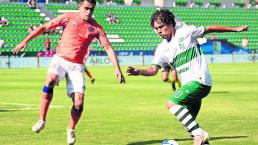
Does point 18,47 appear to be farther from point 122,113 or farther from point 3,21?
point 3,21

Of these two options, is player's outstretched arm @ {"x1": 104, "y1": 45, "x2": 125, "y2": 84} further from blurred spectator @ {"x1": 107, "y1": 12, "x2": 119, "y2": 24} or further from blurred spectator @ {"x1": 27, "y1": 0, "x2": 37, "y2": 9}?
blurred spectator @ {"x1": 107, "y1": 12, "x2": 119, "y2": 24}

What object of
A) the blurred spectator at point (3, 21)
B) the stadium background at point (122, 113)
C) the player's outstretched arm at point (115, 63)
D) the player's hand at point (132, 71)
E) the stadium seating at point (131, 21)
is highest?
the player's hand at point (132, 71)

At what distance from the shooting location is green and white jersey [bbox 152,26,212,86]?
10469 mm

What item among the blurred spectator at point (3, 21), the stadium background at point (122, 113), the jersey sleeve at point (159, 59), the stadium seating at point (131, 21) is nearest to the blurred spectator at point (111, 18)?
the stadium seating at point (131, 21)

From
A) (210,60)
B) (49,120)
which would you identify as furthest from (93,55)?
(49,120)

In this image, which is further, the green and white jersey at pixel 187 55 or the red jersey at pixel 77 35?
the red jersey at pixel 77 35

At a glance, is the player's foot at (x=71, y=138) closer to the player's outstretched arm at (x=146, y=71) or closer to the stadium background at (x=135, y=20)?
the player's outstretched arm at (x=146, y=71)

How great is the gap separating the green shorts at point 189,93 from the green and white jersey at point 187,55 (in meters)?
0.08

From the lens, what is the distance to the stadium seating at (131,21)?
63.9m

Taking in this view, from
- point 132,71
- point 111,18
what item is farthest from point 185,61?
point 111,18

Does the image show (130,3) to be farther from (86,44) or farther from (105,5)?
(86,44)

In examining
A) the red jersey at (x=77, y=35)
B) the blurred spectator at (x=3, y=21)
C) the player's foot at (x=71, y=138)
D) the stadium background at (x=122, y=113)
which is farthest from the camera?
the blurred spectator at (x=3, y=21)

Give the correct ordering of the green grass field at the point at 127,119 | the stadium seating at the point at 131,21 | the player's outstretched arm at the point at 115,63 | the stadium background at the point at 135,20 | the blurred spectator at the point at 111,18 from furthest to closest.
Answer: the blurred spectator at the point at 111,18
the stadium background at the point at 135,20
the stadium seating at the point at 131,21
the green grass field at the point at 127,119
the player's outstretched arm at the point at 115,63

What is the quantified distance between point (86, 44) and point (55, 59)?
24.7 inches
